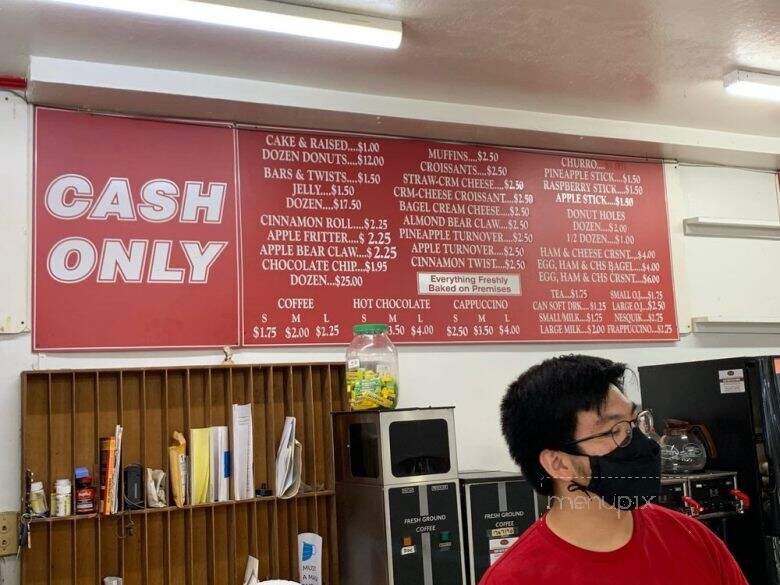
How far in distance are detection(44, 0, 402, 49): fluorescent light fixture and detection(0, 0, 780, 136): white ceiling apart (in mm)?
49

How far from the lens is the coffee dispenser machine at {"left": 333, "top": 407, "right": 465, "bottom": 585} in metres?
3.31

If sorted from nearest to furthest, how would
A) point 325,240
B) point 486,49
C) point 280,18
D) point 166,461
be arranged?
point 280,18, point 166,461, point 486,49, point 325,240

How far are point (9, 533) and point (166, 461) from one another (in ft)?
2.17

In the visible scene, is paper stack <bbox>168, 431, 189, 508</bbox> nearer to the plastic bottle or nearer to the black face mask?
the plastic bottle

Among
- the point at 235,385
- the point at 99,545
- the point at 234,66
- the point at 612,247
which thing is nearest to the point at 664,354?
the point at 612,247

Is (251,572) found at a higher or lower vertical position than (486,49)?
lower

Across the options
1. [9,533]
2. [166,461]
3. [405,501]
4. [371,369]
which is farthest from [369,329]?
[9,533]

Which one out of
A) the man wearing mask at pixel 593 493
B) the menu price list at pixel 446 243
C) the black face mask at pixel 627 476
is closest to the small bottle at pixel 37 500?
the menu price list at pixel 446 243

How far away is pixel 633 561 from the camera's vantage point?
174 centimetres

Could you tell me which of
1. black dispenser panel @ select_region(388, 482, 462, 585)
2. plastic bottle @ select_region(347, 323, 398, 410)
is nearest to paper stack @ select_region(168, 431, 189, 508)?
plastic bottle @ select_region(347, 323, 398, 410)

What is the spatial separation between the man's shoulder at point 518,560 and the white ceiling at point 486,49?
221 centimetres

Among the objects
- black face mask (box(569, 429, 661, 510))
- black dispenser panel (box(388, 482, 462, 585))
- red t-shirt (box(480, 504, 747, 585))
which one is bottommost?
black dispenser panel (box(388, 482, 462, 585))

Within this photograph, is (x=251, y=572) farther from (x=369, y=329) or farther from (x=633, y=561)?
(x=633, y=561)

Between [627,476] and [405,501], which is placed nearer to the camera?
[627,476]
